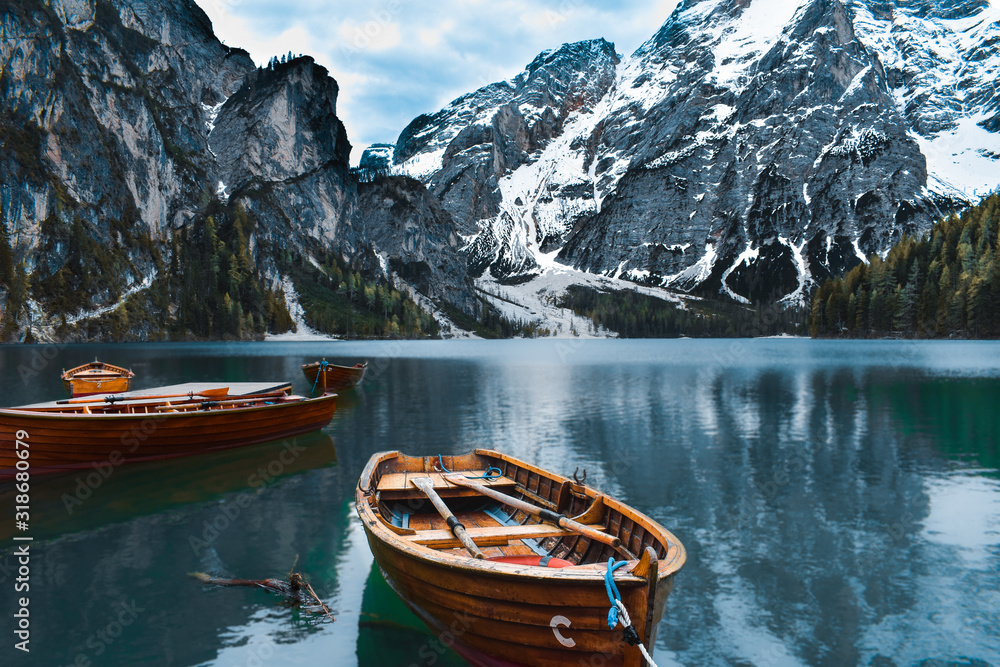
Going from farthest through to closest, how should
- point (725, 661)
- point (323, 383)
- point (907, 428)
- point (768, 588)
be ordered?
point (323, 383) → point (907, 428) → point (768, 588) → point (725, 661)

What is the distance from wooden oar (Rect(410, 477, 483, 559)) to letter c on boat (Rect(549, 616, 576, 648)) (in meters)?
2.00

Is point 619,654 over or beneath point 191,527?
over

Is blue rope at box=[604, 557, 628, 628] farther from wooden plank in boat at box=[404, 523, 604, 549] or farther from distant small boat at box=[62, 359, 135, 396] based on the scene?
distant small boat at box=[62, 359, 135, 396]

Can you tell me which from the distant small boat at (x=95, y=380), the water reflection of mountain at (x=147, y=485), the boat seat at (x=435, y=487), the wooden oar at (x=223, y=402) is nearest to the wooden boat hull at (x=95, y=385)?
the distant small boat at (x=95, y=380)

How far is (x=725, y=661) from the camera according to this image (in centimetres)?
1023

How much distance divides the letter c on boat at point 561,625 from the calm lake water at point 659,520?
3589mm

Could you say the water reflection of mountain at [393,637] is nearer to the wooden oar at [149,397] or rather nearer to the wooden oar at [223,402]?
the wooden oar at [223,402]

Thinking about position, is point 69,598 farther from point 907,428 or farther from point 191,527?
point 907,428

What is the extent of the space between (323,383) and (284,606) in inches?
1652

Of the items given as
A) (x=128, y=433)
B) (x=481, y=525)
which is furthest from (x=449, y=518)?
(x=128, y=433)

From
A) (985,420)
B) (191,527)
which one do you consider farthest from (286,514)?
(985,420)

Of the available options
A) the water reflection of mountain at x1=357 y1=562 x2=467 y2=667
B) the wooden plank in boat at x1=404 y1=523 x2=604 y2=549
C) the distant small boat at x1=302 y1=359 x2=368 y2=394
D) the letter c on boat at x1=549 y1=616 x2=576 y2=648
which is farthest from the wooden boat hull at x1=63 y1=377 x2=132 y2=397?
the letter c on boat at x1=549 y1=616 x2=576 y2=648

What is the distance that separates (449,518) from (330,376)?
45332 millimetres

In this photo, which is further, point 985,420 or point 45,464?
point 985,420
